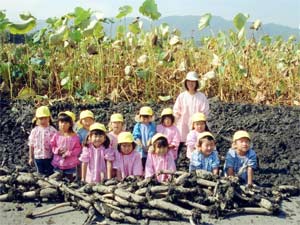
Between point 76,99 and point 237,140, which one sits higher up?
point 76,99

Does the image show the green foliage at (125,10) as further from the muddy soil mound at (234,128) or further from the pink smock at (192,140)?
the pink smock at (192,140)

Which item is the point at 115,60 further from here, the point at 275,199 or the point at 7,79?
the point at 275,199

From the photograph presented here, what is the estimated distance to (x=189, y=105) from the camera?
18.5 ft

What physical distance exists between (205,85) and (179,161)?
2460 millimetres

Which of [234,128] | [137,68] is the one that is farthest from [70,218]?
[137,68]

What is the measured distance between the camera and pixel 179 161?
561cm

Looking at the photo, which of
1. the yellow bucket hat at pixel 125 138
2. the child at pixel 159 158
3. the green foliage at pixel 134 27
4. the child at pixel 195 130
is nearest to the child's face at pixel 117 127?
the yellow bucket hat at pixel 125 138

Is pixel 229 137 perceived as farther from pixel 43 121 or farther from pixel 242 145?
pixel 43 121

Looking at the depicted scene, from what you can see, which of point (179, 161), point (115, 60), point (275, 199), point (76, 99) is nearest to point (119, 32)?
point (115, 60)

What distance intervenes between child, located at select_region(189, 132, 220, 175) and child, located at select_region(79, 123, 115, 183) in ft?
2.37

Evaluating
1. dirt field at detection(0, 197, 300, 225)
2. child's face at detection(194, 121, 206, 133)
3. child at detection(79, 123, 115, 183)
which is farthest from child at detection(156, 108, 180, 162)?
dirt field at detection(0, 197, 300, 225)

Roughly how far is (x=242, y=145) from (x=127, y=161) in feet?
3.26

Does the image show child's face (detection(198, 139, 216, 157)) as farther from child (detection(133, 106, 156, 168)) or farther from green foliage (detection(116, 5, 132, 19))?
green foliage (detection(116, 5, 132, 19))

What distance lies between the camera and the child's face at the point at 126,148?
184 inches
